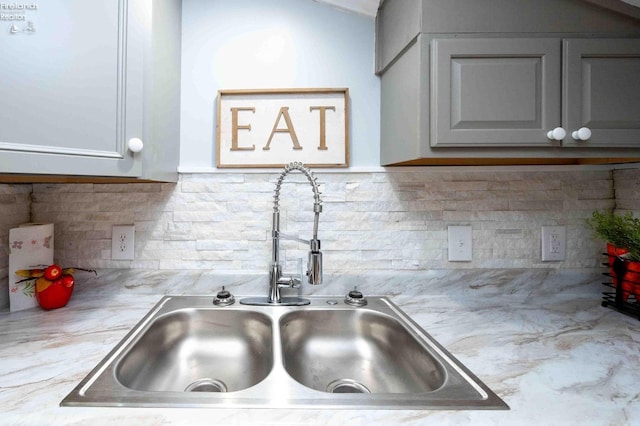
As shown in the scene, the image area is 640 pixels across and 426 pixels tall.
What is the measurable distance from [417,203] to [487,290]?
1.41 feet

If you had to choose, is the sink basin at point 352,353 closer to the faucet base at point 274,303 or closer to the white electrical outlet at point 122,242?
the faucet base at point 274,303

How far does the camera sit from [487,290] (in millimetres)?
1241

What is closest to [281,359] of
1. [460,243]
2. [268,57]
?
[460,243]

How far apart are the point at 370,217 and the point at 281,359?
25.1 inches

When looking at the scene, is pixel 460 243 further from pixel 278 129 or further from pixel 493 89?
pixel 278 129

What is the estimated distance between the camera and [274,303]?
3.70ft

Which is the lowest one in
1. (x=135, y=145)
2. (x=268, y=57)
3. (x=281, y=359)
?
(x=281, y=359)

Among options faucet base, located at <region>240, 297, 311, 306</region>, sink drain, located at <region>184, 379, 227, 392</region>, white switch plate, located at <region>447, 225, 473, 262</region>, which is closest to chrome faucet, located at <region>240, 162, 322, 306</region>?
faucet base, located at <region>240, 297, 311, 306</region>

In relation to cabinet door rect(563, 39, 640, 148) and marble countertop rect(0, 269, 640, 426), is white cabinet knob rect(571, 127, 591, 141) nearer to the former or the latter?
cabinet door rect(563, 39, 640, 148)

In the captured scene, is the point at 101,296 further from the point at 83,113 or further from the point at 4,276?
the point at 83,113

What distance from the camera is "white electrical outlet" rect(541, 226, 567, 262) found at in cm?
124

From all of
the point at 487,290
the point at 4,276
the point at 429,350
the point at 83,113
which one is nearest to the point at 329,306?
the point at 429,350

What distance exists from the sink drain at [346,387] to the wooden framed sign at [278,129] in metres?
0.74

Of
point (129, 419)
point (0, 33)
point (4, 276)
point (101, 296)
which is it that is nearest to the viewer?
point (129, 419)
